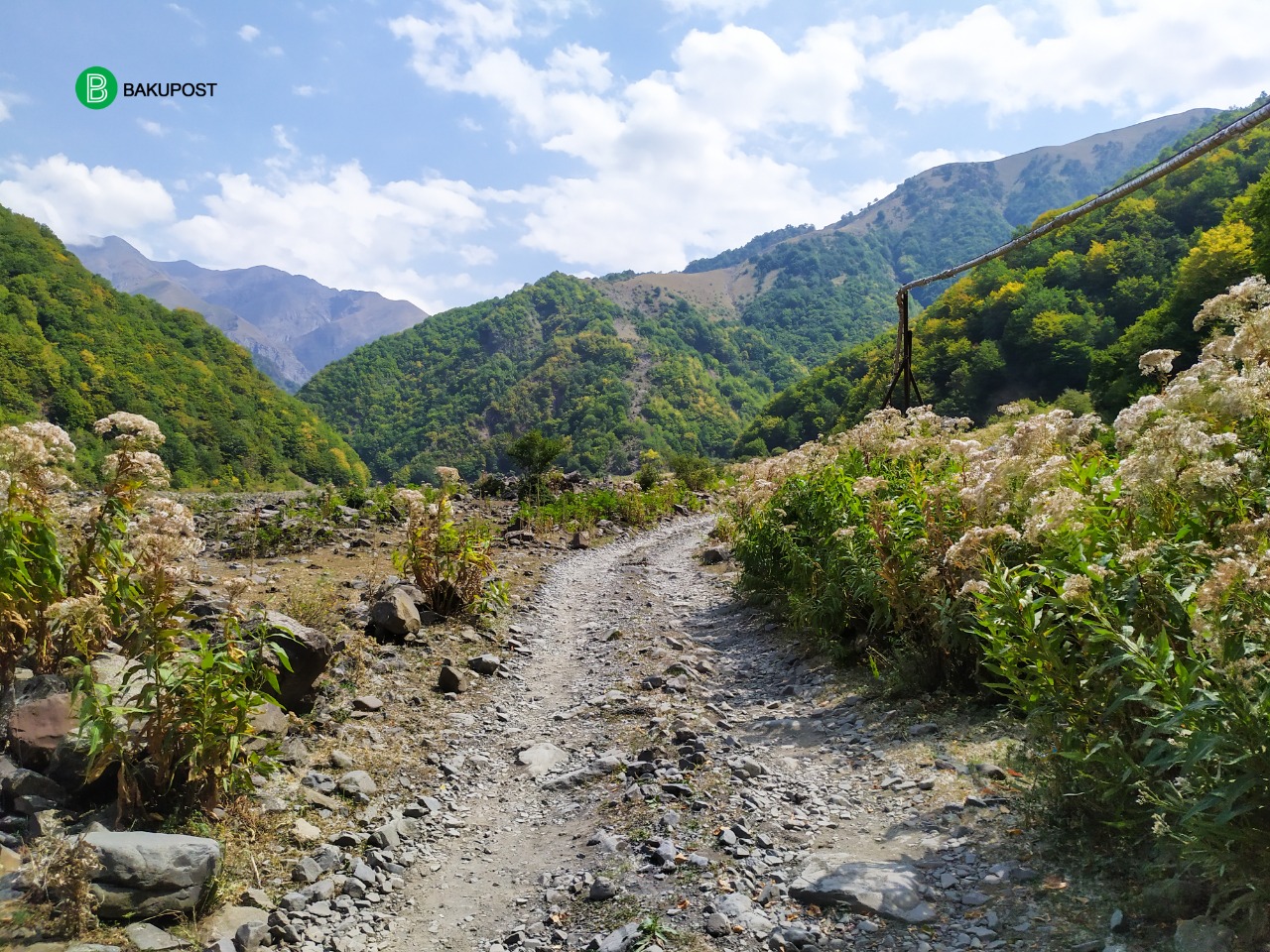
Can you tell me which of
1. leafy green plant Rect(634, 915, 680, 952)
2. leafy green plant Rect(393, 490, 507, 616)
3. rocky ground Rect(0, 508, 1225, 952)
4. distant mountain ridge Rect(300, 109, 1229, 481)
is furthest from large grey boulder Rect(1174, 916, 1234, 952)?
distant mountain ridge Rect(300, 109, 1229, 481)

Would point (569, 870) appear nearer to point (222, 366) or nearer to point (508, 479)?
point (508, 479)

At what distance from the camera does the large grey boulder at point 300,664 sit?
572 cm

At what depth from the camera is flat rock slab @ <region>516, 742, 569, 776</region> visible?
19.0ft

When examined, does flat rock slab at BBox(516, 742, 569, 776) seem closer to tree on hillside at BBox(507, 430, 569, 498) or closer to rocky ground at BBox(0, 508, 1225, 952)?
rocky ground at BBox(0, 508, 1225, 952)

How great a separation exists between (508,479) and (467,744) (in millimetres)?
21820

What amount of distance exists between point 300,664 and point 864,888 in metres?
4.53

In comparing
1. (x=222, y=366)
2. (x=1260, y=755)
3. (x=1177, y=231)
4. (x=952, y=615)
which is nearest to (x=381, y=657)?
(x=952, y=615)

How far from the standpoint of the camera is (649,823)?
4.54 metres

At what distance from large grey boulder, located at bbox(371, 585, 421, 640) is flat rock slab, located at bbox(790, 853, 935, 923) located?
17.9 feet

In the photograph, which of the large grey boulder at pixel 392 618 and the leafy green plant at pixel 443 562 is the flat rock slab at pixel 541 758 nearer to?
the large grey boulder at pixel 392 618

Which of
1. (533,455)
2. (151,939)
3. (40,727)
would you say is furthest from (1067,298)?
(151,939)

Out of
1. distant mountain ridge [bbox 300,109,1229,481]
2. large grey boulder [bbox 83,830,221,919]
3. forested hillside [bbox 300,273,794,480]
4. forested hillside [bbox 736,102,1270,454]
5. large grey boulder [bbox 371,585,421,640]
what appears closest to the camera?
large grey boulder [bbox 83,830,221,919]

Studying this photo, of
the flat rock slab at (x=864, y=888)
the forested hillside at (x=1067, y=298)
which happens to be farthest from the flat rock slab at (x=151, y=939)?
the forested hillside at (x=1067, y=298)

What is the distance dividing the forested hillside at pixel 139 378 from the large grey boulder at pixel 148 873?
5500cm
